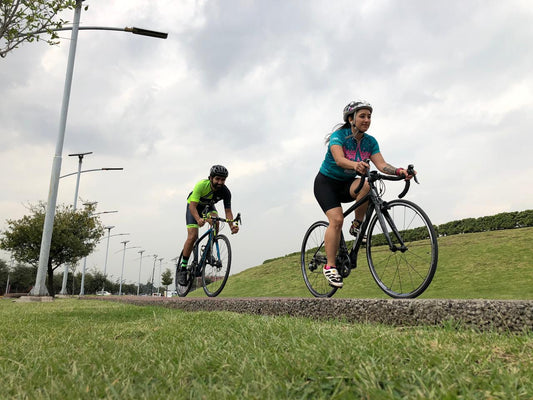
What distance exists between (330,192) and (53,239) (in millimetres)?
30348

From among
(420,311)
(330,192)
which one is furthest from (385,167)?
(420,311)

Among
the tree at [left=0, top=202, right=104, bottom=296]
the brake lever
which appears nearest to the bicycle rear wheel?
the brake lever

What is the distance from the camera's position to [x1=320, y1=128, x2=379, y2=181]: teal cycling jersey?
505cm

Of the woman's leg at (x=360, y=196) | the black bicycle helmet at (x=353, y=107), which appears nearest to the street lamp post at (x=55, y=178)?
the black bicycle helmet at (x=353, y=107)

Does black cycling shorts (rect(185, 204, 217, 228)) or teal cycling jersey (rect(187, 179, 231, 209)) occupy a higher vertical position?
teal cycling jersey (rect(187, 179, 231, 209))

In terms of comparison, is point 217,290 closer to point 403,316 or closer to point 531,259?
point 403,316

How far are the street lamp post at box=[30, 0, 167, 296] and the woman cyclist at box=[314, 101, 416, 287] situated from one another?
34.2ft

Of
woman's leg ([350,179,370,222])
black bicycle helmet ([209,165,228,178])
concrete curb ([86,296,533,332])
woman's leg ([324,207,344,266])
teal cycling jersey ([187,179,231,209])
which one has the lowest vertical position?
concrete curb ([86,296,533,332])

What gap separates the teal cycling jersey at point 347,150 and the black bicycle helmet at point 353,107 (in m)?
0.18

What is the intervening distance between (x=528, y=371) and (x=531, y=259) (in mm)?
16521

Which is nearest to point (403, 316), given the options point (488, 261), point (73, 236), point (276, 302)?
point (276, 302)

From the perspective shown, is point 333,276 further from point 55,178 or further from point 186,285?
point 55,178

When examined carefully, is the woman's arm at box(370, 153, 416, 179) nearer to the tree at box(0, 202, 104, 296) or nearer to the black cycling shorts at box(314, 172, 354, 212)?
the black cycling shorts at box(314, 172, 354, 212)

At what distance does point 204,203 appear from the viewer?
26.4 ft
